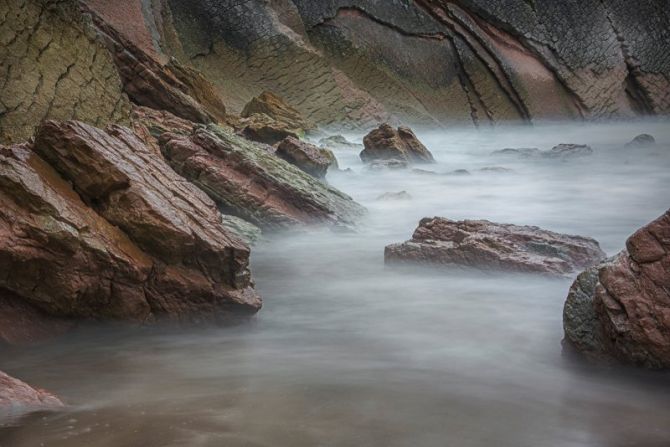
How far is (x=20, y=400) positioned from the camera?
2746 mm

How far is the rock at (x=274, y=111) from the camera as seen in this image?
13.0 meters

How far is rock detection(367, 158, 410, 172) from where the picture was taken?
36.2ft

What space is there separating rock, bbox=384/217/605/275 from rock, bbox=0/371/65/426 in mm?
3224

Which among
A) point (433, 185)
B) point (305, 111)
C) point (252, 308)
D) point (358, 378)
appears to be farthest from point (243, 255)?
point (305, 111)

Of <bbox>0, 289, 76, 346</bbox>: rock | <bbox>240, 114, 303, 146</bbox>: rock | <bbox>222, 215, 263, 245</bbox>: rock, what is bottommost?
<bbox>0, 289, 76, 346</bbox>: rock

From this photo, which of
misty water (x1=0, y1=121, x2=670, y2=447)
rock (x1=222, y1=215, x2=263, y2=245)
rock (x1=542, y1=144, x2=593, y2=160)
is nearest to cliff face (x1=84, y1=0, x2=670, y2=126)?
rock (x1=542, y1=144, x2=593, y2=160)

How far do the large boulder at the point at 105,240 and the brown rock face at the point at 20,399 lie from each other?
107cm

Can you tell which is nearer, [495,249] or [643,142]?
[495,249]

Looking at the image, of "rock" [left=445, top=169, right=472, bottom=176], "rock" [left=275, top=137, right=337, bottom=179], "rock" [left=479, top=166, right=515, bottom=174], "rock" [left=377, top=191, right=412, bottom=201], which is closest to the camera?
"rock" [left=275, top=137, right=337, bottom=179]

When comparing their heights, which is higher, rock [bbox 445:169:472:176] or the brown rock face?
rock [bbox 445:169:472:176]

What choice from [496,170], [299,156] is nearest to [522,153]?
[496,170]

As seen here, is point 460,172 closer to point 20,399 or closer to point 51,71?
point 51,71

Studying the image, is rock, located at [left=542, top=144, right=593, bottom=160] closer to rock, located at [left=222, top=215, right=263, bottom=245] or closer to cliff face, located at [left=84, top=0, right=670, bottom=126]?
cliff face, located at [left=84, top=0, right=670, bottom=126]

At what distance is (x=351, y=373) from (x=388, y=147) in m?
8.41
